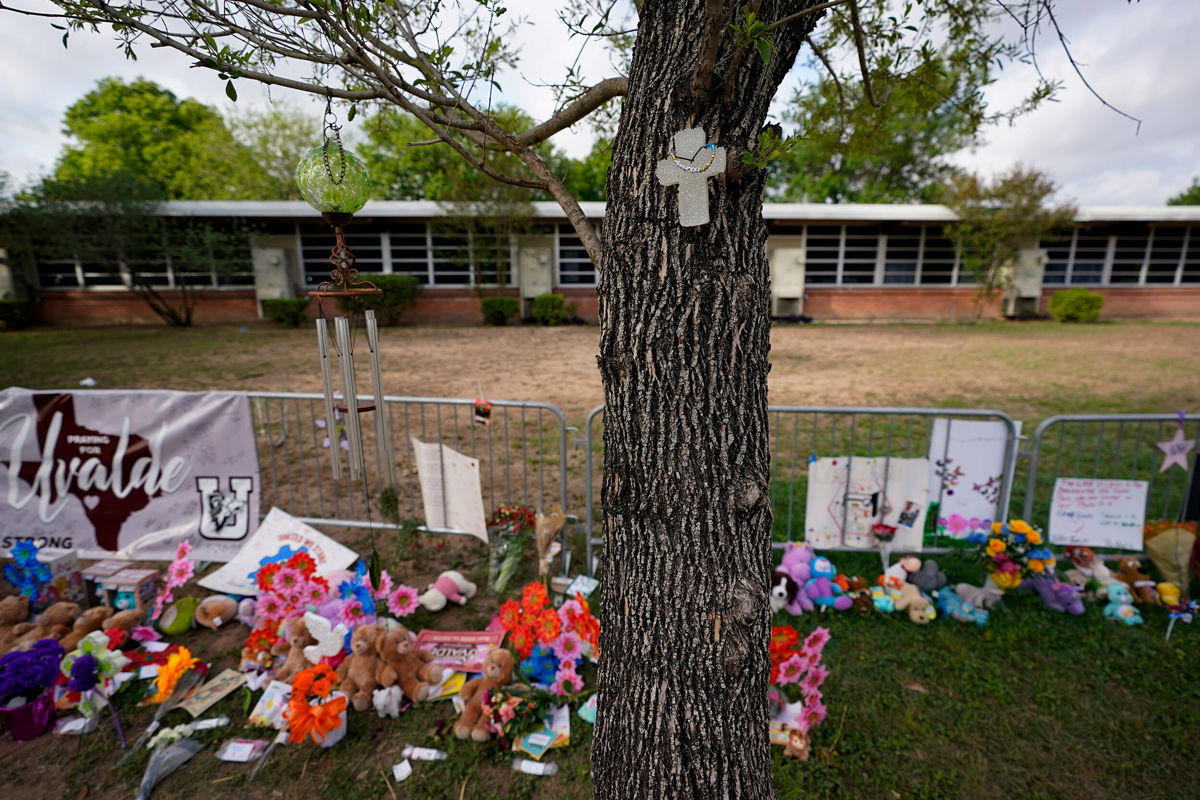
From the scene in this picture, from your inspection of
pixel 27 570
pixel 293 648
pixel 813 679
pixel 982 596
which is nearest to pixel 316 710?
pixel 293 648

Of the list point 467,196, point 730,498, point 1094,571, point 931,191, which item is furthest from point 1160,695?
point 931,191

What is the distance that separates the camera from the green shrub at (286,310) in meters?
17.2

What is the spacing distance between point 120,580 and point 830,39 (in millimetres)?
4686

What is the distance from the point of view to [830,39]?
2701 millimetres

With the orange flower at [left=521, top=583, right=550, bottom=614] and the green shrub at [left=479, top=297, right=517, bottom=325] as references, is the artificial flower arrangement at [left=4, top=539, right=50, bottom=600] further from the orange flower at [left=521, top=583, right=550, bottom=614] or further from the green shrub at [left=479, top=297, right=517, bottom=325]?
the green shrub at [left=479, top=297, right=517, bottom=325]

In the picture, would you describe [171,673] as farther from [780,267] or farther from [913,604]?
[780,267]

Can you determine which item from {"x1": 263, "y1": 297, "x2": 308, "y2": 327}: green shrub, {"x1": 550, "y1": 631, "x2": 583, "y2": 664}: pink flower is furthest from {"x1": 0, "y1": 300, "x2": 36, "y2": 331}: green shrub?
{"x1": 550, "y1": 631, "x2": 583, "y2": 664}: pink flower

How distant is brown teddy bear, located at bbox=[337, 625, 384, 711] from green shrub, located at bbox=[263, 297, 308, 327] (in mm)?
16848

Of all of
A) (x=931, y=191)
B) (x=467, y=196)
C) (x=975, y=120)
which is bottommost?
(x=975, y=120)

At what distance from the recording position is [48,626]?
3010 millimetres

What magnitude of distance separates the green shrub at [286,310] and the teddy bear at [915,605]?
17920mm

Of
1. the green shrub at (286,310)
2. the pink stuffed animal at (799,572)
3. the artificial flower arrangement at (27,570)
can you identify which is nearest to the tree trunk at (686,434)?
the pink stuffed animal at (799,572)

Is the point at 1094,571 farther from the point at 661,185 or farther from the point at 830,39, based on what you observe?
the point at 661,185

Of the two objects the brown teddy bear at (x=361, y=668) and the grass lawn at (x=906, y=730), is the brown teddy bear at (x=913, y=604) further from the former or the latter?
the brown teddy bear at (x=361, y=668)
